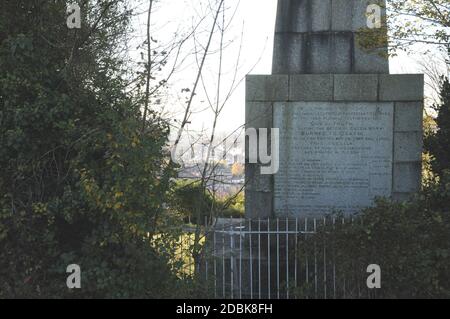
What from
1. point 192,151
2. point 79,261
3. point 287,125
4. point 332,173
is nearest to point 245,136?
point 287,125

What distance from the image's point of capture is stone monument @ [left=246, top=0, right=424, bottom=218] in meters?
7.38

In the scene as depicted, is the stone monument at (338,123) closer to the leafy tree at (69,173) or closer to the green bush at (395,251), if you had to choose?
the green bush at (395,251)

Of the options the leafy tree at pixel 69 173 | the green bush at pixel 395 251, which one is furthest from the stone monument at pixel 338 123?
the leafy tree at pixel 69 173

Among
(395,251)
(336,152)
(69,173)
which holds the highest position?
(336,152)

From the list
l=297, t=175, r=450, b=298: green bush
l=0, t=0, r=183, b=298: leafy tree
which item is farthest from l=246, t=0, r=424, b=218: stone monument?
l=0, t=0, r=183, b=298: leafy tree

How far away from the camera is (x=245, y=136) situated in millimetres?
7414

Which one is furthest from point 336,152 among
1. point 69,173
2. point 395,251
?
point 69,173

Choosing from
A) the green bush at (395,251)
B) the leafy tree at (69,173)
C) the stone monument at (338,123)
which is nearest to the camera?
the leafy tree at (69,173)

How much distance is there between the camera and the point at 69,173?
5.40 meters

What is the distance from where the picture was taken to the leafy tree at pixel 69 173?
195 inches

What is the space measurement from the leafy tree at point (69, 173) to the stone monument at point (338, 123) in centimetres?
236

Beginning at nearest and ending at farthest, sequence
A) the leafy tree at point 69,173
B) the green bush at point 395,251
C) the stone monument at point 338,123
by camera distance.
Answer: the leafy tree at point 69,173 → the green bush at point 395,251 → the stone monument at point 338,123

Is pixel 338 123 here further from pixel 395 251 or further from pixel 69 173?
pixel 69 173

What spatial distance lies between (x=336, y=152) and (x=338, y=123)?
376mm
